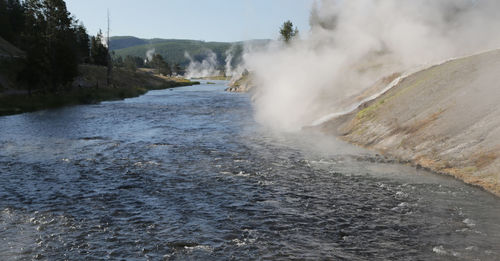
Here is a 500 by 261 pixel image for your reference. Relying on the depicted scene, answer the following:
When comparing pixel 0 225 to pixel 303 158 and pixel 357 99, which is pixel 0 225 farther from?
pixel 357 99

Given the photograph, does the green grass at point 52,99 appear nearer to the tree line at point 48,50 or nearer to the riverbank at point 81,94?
the riverbank at point 81,94

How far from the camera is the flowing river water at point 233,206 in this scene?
30.7 ft

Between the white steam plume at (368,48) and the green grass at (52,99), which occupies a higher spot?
the white steam plume at (368,48)

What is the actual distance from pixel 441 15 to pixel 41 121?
3556cm

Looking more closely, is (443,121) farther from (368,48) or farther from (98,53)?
(98,53)

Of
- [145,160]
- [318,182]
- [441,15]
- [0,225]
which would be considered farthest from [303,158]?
[441,15]

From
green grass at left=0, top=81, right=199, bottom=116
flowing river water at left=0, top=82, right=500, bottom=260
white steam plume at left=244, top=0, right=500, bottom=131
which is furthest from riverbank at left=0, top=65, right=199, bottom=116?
white steam plume at left=244, top=0, right=500, bottom=131

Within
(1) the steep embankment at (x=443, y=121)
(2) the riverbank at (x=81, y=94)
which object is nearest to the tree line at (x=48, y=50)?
(2) the riverbank at (x=81, y=94)

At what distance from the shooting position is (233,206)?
40.8 feet

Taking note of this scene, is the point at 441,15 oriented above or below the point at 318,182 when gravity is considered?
above

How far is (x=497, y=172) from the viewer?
1371cm

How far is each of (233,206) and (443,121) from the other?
1185cm

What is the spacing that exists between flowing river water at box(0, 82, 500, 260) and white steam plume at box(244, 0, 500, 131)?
13.1m

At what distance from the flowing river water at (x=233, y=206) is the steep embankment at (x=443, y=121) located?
1.11 meters
